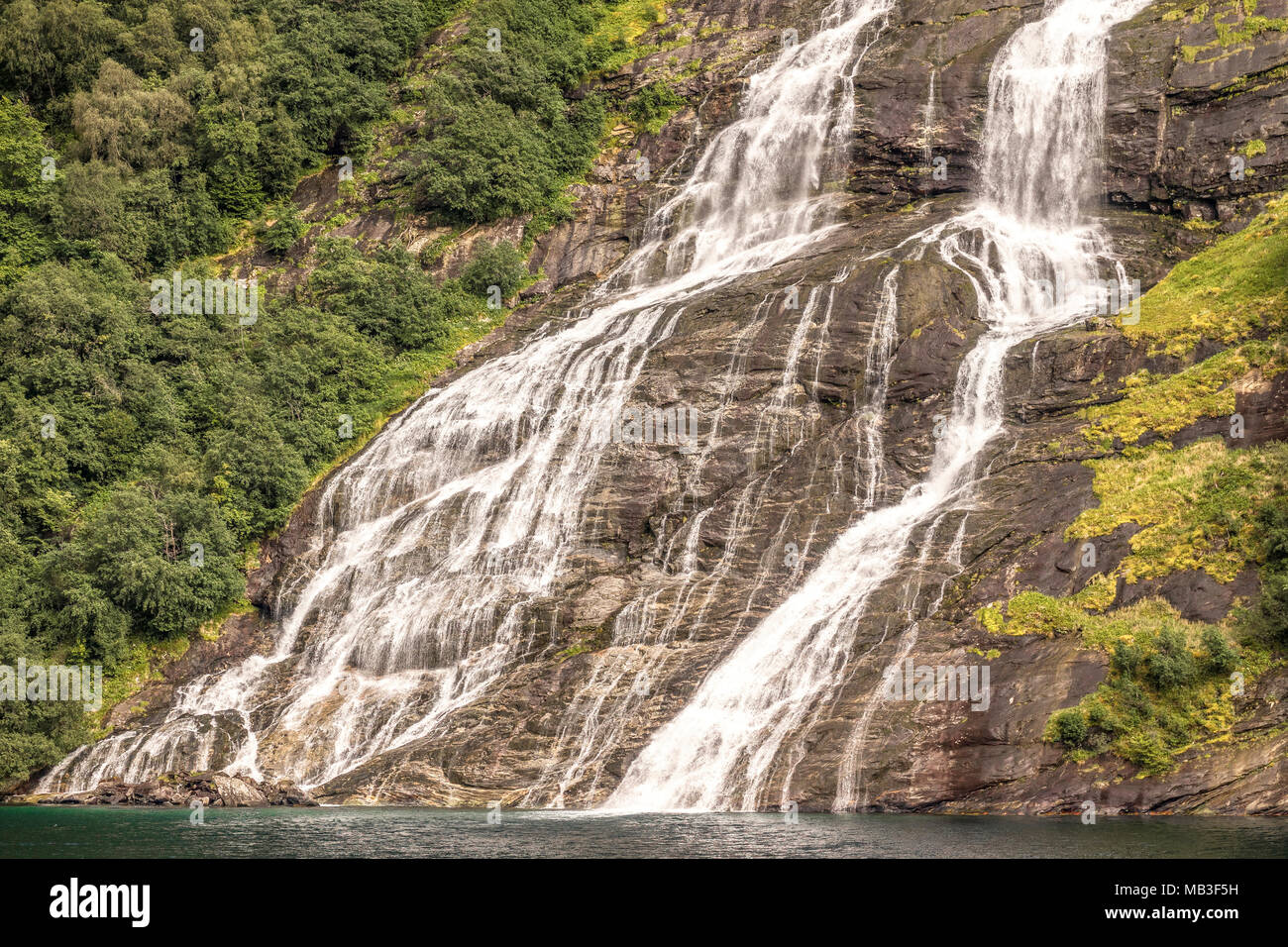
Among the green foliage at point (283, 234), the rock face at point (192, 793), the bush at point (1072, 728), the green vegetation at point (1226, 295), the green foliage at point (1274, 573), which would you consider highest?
the green foliage at point (283, 234)

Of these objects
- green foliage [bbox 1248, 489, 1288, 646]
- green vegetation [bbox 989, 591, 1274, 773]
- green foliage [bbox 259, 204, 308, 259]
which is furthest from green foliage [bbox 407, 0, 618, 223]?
green vegetation [bbox 989, 591, 1274, 773]

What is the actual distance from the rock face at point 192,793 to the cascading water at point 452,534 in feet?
2.51

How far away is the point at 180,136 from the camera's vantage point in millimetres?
57188

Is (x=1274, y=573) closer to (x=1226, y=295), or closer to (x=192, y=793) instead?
(x=1226, y=295)

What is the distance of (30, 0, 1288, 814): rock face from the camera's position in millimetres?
25703

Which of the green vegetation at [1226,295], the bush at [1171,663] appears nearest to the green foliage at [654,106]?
the green vegetation at [1226,295]

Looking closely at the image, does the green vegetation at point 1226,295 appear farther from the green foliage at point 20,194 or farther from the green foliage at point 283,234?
the green foliage at point 20,194

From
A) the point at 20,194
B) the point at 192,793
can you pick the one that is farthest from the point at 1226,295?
the point at 20,194

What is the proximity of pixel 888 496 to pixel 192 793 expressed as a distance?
19620 mm

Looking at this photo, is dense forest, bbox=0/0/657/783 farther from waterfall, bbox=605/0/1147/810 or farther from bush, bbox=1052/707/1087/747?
bush, bbox=1052/707/1087/747

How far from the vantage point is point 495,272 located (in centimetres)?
5078

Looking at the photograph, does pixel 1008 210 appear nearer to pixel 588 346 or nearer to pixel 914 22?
pixel 914 22

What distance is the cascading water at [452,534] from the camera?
107 feet
